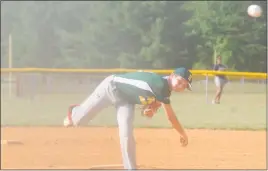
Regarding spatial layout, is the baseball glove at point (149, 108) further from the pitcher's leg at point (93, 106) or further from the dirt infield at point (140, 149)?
the dirt infield at point (140, 149)

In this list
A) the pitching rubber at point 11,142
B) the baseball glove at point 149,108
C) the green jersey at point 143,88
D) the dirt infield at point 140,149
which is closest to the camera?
the green jersey at point 143,88

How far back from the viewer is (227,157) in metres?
7.74

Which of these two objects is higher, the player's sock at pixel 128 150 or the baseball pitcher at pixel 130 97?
the baseball pitcher at pixel 130 97

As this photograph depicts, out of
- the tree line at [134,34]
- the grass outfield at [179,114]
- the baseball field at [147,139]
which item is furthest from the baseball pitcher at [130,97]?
the tree line at [134,34]

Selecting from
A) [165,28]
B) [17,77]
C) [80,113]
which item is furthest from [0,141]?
[165,28]

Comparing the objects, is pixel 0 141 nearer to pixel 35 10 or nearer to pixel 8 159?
pixel 8 159

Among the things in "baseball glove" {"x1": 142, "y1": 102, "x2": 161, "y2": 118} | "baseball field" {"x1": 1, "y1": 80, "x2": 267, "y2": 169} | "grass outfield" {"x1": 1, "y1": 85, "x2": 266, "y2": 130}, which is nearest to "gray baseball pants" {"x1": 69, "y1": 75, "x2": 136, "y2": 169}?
"baseball glove" {"x1": 142, "y1": 102, "x2": 161, "y2": 118}

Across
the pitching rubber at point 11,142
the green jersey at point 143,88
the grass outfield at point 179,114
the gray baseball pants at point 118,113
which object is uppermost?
the green jersey at point 143,88

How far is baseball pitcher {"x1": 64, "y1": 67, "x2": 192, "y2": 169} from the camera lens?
4.97m

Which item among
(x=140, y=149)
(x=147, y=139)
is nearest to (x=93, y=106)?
(x=140, y=149)

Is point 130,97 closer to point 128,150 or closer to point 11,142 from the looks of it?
point 128,150

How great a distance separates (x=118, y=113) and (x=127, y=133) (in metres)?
0.21

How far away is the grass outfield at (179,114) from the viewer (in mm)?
12383

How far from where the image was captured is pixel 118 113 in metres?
5.11
